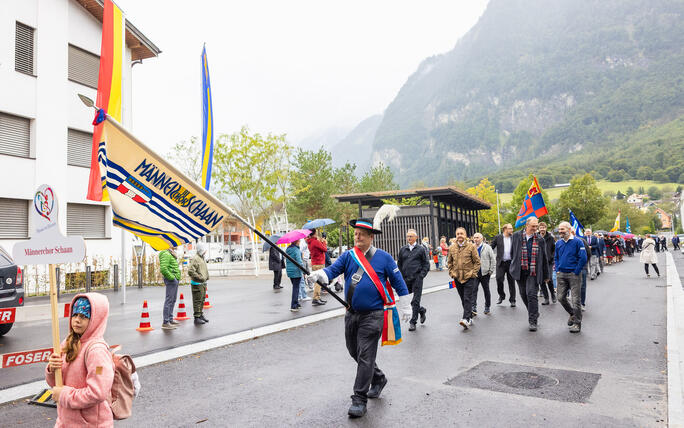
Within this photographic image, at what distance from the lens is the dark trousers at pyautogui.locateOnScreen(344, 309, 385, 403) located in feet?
15.5

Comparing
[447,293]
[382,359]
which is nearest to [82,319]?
[382,359]

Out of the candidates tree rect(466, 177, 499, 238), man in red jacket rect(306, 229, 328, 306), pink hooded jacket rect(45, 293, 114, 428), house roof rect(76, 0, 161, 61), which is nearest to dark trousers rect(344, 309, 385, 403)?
pink hooded jacket rect(45, 293, 114, 428)

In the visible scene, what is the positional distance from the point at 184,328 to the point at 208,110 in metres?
9.33

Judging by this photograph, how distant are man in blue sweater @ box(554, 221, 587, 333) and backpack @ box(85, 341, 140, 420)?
25.2 ft

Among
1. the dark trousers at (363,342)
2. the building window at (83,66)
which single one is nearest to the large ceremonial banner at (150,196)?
the dark trousers at (363,342)

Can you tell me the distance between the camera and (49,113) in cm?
2069

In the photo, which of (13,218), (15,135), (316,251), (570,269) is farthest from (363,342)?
(15,135)

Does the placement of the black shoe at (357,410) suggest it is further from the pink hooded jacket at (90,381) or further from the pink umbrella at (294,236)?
the pink umbrella at (294,236)

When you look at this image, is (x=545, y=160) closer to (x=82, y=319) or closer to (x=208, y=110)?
(x=208, y=110)

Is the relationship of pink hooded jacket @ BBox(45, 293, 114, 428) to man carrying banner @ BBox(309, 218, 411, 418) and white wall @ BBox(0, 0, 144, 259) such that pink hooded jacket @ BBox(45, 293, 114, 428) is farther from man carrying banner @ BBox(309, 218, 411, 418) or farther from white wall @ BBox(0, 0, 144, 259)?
white wall @ BBox(0, 0, 144, 259)

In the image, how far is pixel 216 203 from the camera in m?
4.53

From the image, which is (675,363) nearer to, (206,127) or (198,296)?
(198,296)

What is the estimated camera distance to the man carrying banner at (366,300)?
15.9 ft

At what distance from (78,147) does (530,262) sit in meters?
20.8
